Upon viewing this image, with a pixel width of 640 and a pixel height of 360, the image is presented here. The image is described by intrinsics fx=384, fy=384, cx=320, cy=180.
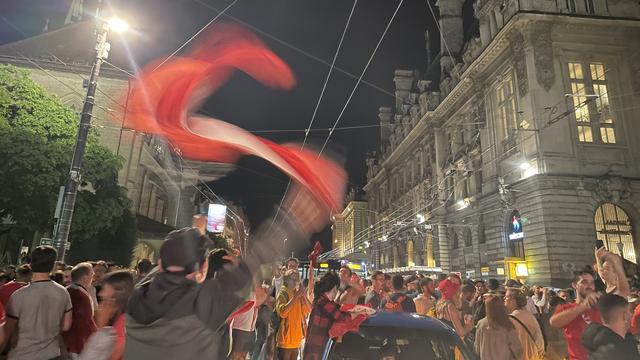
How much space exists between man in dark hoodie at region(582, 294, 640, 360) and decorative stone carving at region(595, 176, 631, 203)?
24260mm

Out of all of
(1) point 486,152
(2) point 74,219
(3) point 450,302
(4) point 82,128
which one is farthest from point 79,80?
(3) point 450,302

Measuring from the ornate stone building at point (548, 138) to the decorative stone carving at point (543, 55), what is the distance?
2.5 inches

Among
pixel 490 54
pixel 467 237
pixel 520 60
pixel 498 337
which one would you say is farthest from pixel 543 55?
pixel 498 337

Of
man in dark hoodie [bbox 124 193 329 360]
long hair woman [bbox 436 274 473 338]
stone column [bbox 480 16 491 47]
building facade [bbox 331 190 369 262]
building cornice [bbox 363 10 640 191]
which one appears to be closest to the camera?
man in dark hoodie [bbox 124 193 329 360]

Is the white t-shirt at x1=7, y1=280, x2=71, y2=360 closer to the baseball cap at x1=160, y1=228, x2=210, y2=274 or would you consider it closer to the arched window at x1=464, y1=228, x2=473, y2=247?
the baseball cap at x1=160, y1=228, x2=210, y2=274

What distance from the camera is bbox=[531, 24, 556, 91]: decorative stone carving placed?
2447cm

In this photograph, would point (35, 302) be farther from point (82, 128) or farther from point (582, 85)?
point (582, 85)

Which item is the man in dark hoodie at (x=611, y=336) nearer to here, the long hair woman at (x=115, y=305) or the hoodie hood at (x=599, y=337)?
the hoodie hood at (x=599, y=337)

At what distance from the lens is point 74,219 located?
1928cm

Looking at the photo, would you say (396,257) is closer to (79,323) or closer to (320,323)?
(320,323)

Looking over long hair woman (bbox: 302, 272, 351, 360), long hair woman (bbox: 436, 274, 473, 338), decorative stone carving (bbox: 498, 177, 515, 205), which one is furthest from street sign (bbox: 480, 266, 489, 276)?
long hair woman (bbox: 302, 272, 351, 360)

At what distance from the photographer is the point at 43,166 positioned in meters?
18.3

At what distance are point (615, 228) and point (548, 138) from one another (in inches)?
263

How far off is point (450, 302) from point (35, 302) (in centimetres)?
577
